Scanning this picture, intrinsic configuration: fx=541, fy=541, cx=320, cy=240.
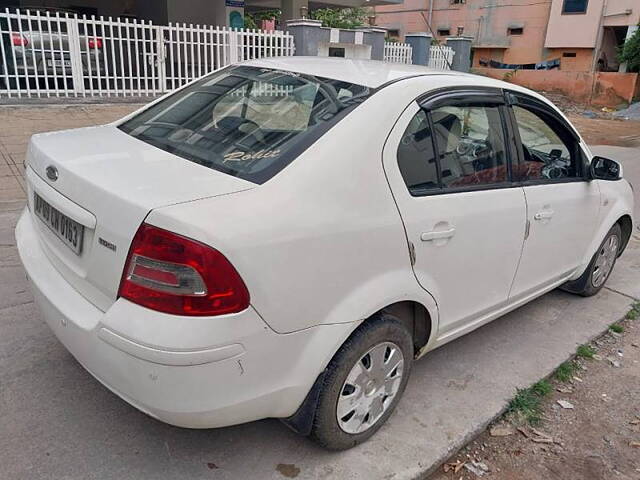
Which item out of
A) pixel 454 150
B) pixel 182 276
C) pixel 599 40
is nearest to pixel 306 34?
pixel 454 150

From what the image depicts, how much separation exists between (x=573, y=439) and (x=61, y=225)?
262cm

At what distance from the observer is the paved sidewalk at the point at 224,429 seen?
7.49ft

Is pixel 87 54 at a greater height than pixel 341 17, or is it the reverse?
pixel 341 17

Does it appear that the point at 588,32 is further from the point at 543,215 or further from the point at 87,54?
the point at 543,215

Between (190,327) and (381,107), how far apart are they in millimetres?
1236

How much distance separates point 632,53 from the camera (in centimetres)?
2367

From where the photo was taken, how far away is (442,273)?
101 inches

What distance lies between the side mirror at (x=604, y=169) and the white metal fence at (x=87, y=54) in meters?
8.62

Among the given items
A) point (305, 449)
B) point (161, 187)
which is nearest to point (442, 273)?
point (305, 449)

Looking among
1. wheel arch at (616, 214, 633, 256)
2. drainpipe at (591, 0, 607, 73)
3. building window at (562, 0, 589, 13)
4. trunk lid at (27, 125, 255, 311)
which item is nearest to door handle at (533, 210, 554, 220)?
wheel arch at (616, 214, 633, 256)

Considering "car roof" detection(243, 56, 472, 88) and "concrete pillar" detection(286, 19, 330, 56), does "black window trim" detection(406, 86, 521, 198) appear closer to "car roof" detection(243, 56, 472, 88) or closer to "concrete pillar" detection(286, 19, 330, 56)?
"car roof" detection(243, 56, 472, 88)

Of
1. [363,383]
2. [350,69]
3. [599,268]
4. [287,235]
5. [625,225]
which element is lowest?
[599,268]

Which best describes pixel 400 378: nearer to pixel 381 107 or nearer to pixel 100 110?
pixel 381 107

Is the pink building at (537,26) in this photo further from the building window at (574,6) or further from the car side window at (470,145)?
the car side window at (470,145)
